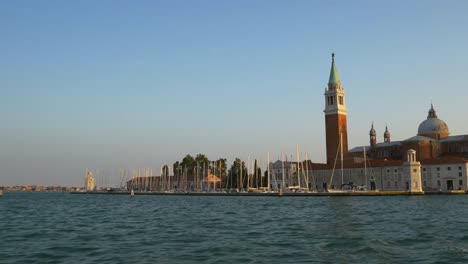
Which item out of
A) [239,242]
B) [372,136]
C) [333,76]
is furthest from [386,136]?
[239,242]

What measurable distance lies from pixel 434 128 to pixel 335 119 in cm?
1786

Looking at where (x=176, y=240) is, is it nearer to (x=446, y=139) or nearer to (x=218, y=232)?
(x=218, y=232)

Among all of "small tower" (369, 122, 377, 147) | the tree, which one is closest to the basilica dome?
"small tower" (369, 122, 377, 147)

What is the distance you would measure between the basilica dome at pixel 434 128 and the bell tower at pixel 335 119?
572 inches

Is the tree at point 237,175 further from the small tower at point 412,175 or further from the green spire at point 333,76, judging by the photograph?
the small tower at point 412,175

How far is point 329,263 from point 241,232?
7.56 m

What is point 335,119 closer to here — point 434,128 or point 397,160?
point 397,160

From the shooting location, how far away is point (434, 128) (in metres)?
89.7

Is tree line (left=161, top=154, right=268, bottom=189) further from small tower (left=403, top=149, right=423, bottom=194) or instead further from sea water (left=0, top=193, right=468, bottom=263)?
sea water (left=0, top=193, right=468, bottom=263)

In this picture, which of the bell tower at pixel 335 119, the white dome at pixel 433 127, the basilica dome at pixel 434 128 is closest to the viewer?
the bell tower at pixel 335 119

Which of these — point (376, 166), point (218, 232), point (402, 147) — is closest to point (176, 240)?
point (218, 232)

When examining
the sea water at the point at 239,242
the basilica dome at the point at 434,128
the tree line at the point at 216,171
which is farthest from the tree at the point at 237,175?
the sea water at the point at 239,242

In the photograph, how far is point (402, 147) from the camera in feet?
285

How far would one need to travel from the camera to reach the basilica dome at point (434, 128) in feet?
293
